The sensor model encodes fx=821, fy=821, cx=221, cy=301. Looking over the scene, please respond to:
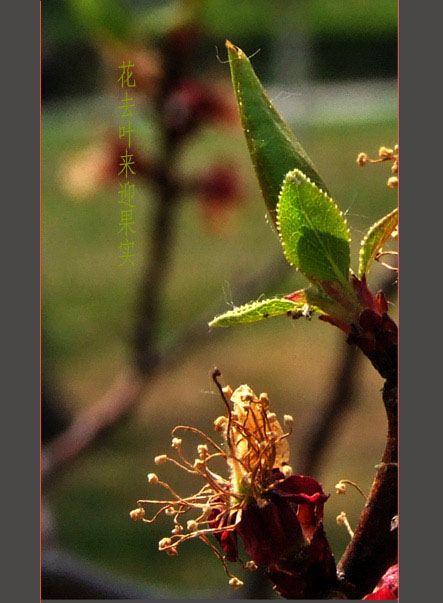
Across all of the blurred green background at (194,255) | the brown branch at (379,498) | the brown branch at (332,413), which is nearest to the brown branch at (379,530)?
the brown branch at (379,498)

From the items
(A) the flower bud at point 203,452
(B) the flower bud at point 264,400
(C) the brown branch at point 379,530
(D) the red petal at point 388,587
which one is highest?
(B) the flower bud at point 264,400

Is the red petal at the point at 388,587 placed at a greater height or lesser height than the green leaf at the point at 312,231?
lesser

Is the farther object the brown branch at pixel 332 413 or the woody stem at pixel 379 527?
the brown branch at pixel 332 413

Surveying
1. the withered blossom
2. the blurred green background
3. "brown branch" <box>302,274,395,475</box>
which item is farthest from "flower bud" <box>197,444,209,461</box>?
"brown branch" <box>302,274,395,475</box>

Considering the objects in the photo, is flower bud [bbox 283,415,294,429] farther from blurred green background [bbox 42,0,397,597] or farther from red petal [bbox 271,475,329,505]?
blurred green background [bbox 42,0,397,597]

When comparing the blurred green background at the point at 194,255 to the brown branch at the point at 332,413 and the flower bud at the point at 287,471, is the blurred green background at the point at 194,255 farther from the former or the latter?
the flower bud at the point at 287,471
